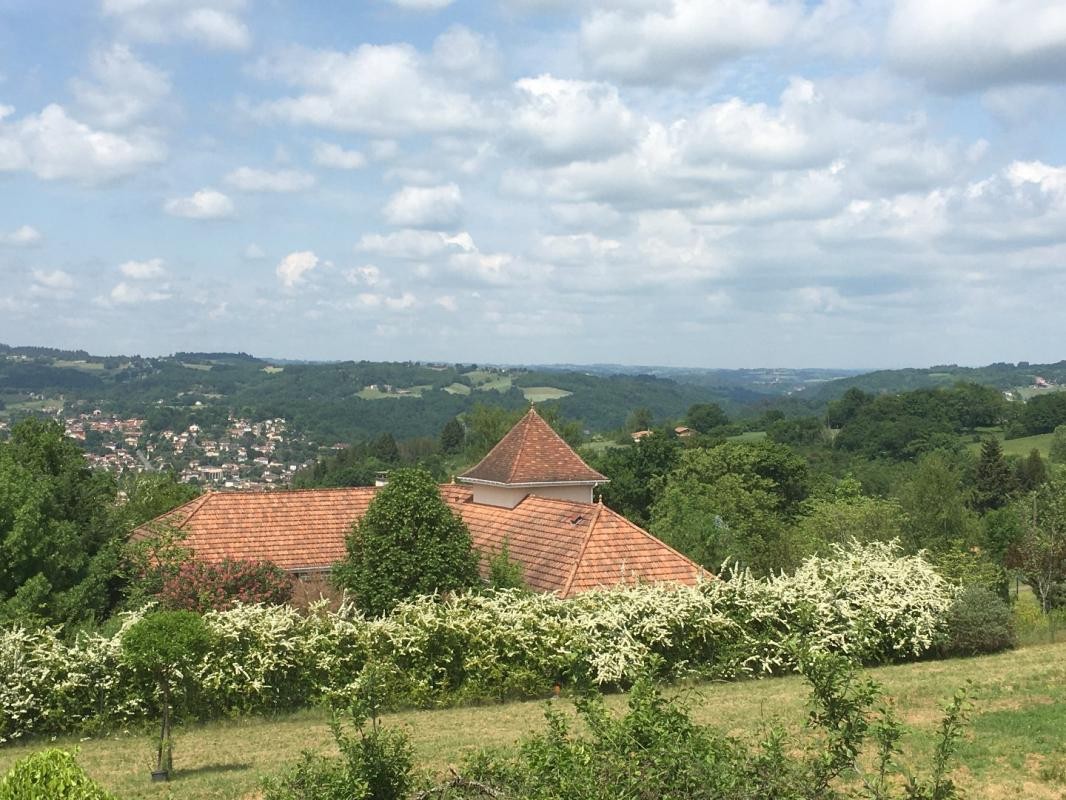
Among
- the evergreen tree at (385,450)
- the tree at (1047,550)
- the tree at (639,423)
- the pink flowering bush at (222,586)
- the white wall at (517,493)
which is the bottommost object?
the evergreen tree at (385,450)

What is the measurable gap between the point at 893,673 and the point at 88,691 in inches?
530

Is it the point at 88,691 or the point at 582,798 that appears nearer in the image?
the point at 582,798

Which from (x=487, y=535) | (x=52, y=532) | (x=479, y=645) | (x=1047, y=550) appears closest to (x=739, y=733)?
(x=479, y=645)

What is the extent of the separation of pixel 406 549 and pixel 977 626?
459 inches

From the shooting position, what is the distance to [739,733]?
11922mm

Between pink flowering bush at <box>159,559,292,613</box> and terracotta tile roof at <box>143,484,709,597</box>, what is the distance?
125 inches

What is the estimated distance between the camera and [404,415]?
177500 millimetres

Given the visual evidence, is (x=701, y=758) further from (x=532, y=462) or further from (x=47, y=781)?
(x=532, y=462)

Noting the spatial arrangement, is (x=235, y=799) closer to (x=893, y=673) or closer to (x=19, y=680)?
(x=19, y=680)

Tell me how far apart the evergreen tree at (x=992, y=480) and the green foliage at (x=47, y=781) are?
268 ft

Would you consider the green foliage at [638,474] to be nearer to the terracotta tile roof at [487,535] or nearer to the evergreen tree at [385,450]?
the terracotta tile roof at [487,535]

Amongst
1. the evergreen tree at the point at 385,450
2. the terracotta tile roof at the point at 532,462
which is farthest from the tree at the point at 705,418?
the terracotta tile roof at the point at 532,462

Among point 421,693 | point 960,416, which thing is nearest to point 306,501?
point 421,693

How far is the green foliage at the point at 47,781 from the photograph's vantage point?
6355 mm
